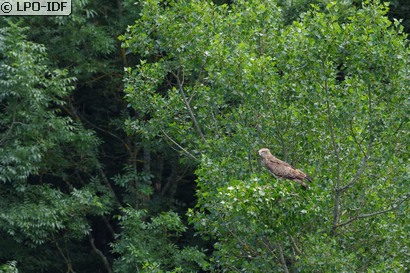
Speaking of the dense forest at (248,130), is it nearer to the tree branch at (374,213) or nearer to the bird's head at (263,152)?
the tree branch at (374,213)

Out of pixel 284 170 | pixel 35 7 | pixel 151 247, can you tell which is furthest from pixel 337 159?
pixel 35 7

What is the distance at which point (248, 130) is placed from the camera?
482 inches

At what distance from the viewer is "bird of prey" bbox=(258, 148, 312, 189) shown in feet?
36.8

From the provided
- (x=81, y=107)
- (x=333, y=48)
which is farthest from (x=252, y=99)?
(x=81, y=107)

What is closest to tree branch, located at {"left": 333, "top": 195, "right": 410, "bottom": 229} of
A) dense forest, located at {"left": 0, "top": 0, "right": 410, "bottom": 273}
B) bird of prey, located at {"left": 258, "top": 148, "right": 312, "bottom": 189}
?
dense forest, located at {"left": 0, "top": 0, "right": 410, "bottom": 273}

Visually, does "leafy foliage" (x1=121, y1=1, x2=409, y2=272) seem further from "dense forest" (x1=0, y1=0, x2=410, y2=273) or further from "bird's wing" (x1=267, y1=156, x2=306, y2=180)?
"bird's wing" (x1=267, y1=156, x2=306, y2=180)

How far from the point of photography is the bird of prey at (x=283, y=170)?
1123cm

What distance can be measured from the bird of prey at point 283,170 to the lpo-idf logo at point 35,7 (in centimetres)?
764

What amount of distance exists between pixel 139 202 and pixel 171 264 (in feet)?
7.78

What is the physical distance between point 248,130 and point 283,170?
3.60 feet

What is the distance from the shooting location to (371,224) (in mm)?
12188

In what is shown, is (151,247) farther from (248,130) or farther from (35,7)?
(248,130)

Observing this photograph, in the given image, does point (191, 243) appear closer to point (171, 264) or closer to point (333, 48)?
point (171, 264)

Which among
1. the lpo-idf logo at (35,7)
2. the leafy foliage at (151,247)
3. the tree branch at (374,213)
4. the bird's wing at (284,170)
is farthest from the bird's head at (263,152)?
the lpo-idf logo at (35,7)
